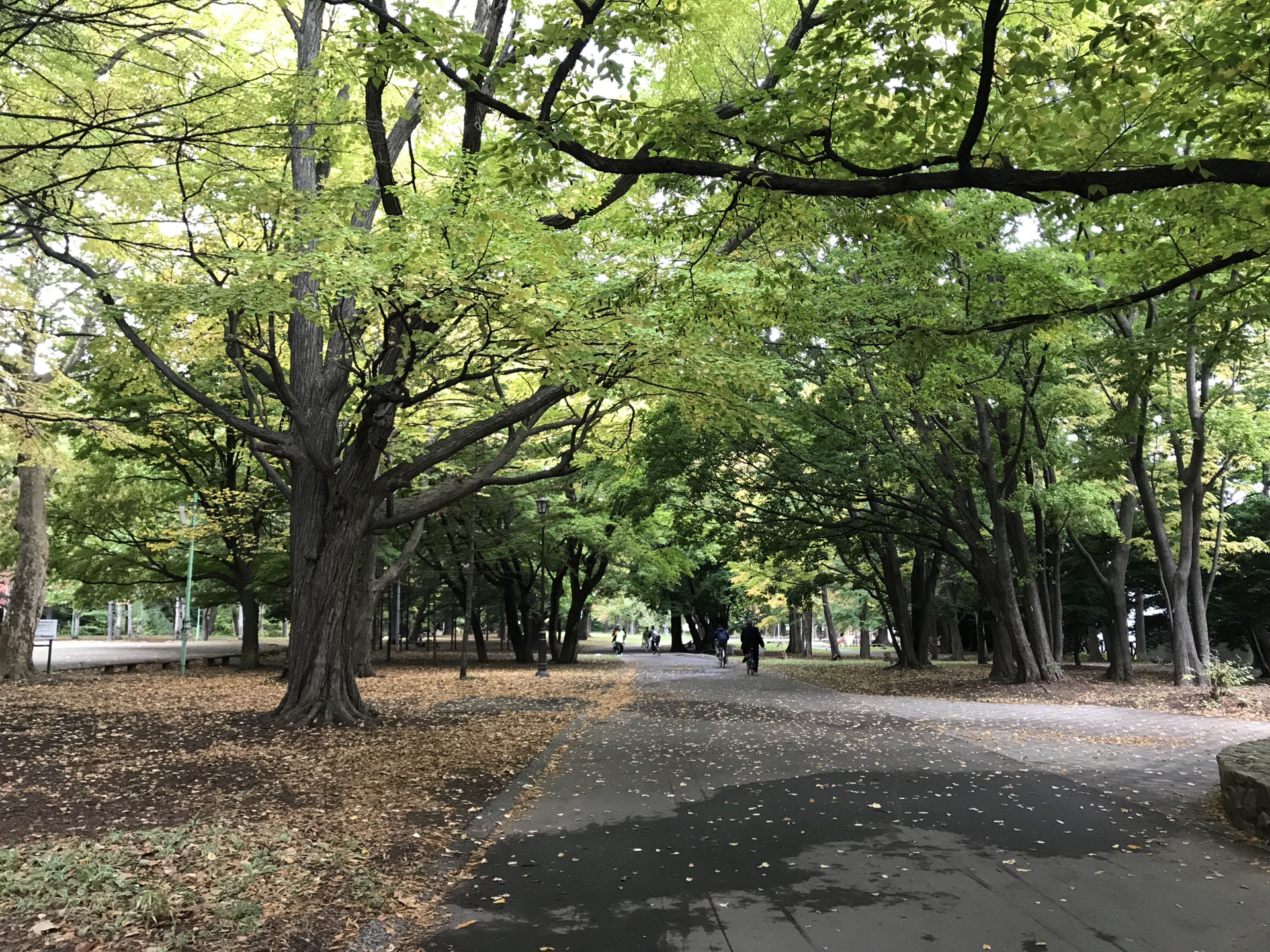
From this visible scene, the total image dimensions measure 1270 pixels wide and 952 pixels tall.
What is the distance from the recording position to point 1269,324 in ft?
26.0

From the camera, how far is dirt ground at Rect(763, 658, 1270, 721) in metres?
13.8

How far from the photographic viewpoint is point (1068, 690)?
1736 centimetres

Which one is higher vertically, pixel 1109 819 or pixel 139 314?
pixel 139 314

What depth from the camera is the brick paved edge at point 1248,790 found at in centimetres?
575

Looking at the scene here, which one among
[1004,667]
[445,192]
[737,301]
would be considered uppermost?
[445,192]

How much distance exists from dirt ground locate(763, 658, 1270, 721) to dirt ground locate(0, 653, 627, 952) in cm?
947

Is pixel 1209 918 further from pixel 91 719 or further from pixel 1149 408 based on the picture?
pixel 1149 408

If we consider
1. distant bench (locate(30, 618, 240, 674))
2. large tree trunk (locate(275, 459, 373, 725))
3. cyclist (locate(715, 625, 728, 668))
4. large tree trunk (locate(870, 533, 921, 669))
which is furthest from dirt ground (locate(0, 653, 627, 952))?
cyclist (locate(715, 625, 728, 668))

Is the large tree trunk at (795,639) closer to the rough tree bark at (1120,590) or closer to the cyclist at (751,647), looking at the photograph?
the cyclist at (751,647)

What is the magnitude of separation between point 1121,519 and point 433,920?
20792 millimetres

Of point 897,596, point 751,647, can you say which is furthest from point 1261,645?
point 751,647

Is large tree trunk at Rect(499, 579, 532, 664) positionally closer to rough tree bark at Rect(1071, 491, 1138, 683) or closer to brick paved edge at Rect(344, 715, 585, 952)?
rough tree bark at Rect(1071, 491, 1138, 683)

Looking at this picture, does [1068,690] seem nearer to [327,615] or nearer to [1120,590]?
[1120,590]

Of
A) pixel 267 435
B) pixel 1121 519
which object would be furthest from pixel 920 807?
pixel 1121 519
